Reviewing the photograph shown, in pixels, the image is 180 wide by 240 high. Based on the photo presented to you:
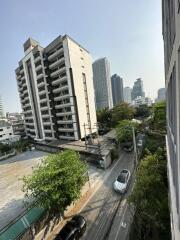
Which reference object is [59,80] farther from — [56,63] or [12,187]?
[12,187]

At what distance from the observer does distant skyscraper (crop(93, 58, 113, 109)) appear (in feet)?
337

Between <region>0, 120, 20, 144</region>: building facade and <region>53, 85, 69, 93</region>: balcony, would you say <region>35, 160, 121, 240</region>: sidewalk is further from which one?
<region>0, 120, 20, 144</region>: building facade

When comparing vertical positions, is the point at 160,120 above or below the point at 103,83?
below

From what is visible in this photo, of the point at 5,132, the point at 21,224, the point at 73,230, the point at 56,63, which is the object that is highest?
the point at 56,63

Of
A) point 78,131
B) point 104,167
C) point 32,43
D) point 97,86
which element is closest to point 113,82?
point 97,86

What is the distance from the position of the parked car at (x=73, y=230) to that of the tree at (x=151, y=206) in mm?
4357

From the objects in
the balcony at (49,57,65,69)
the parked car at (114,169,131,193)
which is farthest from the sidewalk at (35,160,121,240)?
the balcony at (49,57,65,69)

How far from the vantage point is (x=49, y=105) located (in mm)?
37406

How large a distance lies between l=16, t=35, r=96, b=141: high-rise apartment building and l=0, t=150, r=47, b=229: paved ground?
935 cm

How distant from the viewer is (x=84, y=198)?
17641 millimetres

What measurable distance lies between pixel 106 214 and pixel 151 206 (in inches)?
221

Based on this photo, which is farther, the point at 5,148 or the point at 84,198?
the point at 5,148

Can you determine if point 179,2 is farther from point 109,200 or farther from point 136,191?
point 109,200

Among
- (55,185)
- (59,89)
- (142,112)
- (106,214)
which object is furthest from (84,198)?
(142,112)
